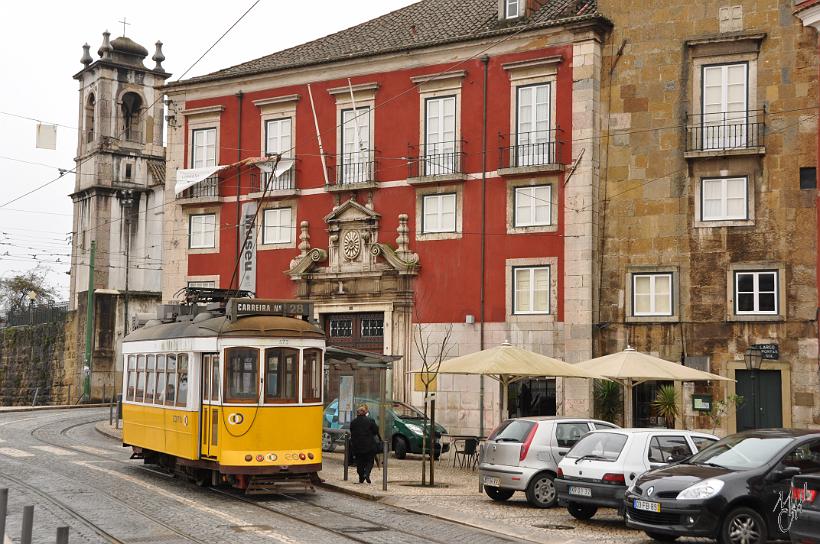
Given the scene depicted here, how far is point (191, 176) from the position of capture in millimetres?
38375

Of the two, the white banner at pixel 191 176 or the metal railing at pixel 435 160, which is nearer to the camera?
the metal railing at pixel 435 160

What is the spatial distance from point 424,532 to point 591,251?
52.6ft

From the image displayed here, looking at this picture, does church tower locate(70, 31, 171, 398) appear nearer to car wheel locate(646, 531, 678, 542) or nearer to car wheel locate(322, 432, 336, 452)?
car wheel locate(322, 432, 336, 452)

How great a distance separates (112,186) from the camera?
63.7 metres

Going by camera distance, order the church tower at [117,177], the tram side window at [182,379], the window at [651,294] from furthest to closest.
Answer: the church tower at [117,177] < the window at [651,294] < the tram side window at [182,379]

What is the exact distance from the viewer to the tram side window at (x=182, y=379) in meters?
20.5

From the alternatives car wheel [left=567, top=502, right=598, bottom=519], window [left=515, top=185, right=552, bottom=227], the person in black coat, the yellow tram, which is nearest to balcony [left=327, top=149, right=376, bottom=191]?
window [left=515, top=185, right=552, bottom=227]

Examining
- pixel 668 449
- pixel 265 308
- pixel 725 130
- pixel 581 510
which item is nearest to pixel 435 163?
pixel 725 130

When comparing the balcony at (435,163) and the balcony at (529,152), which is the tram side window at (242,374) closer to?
the balcony at (529,152)

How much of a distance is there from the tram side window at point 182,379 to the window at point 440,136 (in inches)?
553

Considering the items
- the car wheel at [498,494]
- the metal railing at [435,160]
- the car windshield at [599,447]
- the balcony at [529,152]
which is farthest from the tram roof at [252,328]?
the metal railing at [435,160]

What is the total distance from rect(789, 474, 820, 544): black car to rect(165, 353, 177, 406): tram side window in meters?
12.2

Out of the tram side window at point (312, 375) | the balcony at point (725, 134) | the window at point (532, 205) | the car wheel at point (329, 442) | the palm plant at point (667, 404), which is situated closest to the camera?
the tram side window at point (312, 375)

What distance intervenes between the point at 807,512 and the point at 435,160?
74.2ft
